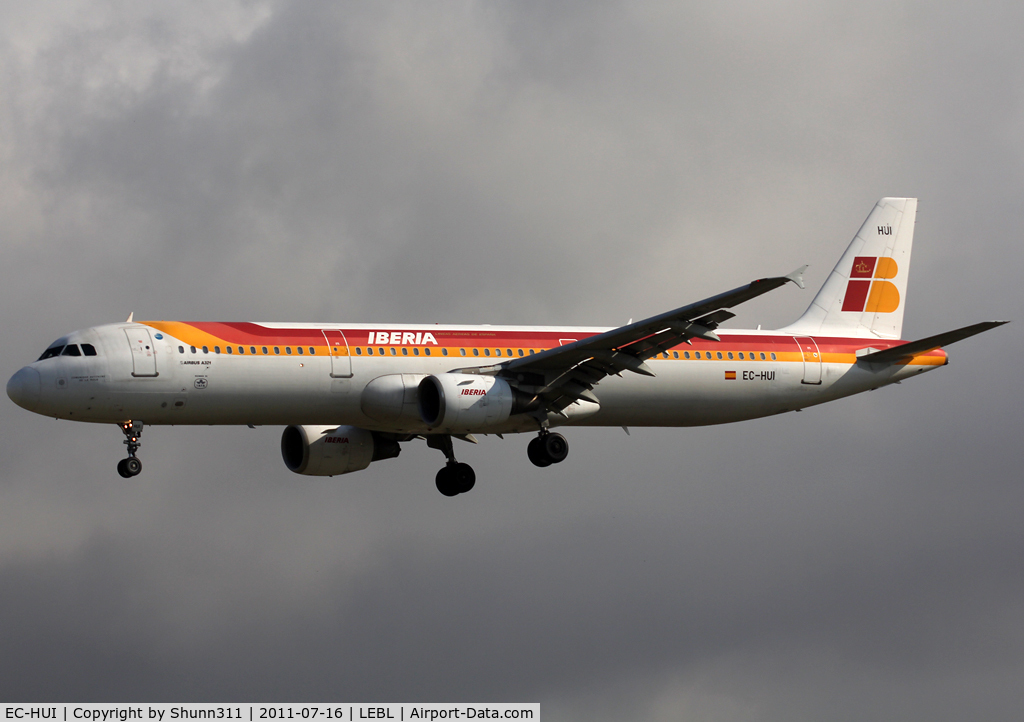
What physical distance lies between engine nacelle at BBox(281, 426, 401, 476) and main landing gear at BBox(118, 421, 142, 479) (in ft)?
26.7

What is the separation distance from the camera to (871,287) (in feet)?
173

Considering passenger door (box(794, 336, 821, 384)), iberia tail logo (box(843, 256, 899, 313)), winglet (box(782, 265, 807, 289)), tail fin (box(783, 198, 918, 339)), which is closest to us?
winglet (box(782, 265, 807, 289))

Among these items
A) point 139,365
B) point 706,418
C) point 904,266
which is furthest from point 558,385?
point 904,266

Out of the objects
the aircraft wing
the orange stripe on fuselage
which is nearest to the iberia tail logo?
the orange stripe on fuselage

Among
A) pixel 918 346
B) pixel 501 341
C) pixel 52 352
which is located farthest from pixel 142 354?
pixel 918 346

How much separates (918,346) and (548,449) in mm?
14000

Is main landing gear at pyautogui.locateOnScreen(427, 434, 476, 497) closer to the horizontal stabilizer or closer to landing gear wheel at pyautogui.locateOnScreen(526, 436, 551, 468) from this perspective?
landing gear wheel at pyautogui.locateOnScreen(526, 436, 551, 468)

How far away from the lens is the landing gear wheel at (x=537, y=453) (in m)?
45.3

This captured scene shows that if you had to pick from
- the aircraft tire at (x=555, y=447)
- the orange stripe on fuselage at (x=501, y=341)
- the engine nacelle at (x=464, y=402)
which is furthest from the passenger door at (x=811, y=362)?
the engine nacelle at (x=464, y=402)

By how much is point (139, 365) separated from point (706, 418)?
19697 mm

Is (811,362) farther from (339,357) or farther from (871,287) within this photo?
(339,357)

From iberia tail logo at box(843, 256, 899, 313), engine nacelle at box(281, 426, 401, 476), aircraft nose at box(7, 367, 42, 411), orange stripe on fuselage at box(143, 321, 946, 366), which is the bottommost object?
aircraft nose at box(7, 367, 42, 411)

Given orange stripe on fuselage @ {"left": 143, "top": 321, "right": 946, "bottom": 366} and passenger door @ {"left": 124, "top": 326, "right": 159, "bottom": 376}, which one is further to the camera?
orange stripe on fuselage @ {"left": 143, "top": 321, "right": 946, "bottom": 366}

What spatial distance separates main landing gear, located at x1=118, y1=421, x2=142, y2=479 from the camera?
41188 mm
